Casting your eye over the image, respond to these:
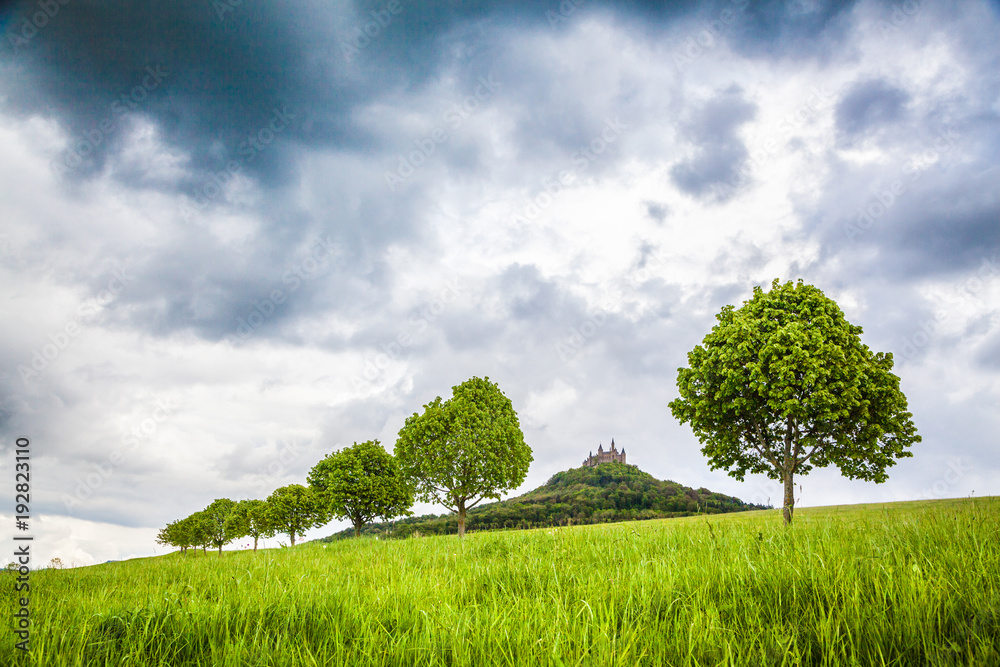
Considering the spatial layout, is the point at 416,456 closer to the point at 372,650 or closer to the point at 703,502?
the point at 372,650

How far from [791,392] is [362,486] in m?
36.4

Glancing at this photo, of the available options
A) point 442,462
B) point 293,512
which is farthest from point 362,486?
point 293,512

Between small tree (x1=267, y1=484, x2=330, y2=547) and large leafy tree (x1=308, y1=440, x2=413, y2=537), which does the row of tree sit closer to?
large leafy tree (x1=308, y1=440, x2=413, y2=537)

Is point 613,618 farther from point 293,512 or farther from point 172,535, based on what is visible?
point 172,535

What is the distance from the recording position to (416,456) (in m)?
32.5

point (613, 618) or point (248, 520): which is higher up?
point (613, 618)

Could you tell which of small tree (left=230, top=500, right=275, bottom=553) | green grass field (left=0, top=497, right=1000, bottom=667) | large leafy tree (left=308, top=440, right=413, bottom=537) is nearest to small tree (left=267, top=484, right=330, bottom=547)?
small tree (left=230, top=500, right=275, bottom=553)

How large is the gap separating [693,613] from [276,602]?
380 cm

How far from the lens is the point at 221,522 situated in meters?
81.9

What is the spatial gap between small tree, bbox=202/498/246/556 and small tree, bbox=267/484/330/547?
72.5 feet

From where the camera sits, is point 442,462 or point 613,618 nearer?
point 613,618

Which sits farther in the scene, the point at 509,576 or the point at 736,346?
the point at 736,346

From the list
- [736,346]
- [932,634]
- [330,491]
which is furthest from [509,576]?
[330,491]

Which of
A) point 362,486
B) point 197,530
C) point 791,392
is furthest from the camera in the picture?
point 197,530
